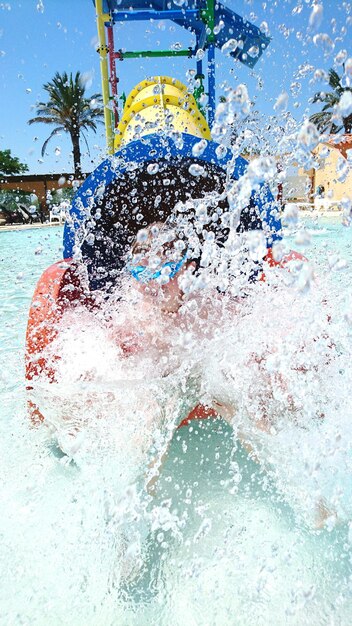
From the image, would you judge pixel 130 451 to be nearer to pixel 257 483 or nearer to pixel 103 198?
pixel 257 483

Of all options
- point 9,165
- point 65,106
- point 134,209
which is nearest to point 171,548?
point 134,209

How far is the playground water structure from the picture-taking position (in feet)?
3.98

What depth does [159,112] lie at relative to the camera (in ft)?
10.0

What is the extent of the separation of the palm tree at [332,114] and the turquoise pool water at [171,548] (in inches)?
16.8

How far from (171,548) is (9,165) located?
2586 centimetres

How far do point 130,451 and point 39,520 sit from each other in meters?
0.34

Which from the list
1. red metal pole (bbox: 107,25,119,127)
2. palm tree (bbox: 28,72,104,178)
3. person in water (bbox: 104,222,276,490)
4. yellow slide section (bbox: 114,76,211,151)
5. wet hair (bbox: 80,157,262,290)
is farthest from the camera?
palm tree (bbox: 28,72,104,178)

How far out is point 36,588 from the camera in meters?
1.24

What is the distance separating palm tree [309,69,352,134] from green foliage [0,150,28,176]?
48.2 ft

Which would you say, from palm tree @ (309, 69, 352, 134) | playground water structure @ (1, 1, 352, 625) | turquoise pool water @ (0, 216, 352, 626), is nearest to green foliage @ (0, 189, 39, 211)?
palm tree @ (309, 69, 352, 134)

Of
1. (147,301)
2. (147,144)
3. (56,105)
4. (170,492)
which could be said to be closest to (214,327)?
(147,301)

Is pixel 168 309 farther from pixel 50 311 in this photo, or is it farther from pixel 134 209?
pixel 134 209

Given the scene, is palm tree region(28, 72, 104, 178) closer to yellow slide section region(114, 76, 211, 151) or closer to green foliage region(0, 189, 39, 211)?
green foliage region(0, 189, 39, 211)

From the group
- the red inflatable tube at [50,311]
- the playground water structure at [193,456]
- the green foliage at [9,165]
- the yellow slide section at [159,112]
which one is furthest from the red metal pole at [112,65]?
the green foliage at [9,165]
